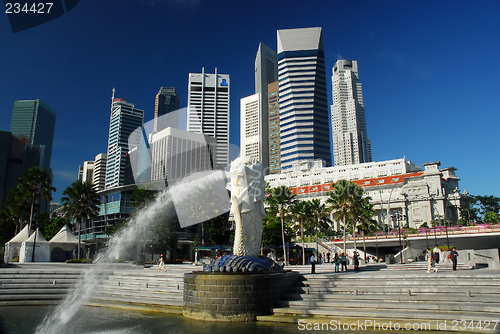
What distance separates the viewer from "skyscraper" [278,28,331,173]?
522 feet

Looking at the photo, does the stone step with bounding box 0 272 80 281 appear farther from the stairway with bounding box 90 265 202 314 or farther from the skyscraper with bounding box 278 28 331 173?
the skyscraper with bounding box 278 28 331 173

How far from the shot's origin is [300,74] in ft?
550

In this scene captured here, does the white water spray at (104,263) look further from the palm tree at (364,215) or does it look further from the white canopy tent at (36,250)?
the palm tree at (364,215)

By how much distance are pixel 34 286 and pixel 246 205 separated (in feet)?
48.2

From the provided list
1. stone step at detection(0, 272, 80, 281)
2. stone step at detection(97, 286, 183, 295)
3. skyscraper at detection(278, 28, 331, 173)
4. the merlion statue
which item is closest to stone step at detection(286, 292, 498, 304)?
the merlion statue

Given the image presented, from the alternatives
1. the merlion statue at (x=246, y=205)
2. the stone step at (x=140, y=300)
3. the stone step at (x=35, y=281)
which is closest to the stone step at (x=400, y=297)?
the merlion statue at (x=246, y=205)

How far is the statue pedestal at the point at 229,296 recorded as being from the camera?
45.2 ft

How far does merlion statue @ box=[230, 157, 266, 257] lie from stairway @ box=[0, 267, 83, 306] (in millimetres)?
11944

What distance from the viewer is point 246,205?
58.5 ft

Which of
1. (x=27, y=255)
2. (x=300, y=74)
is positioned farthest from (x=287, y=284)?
(x=300, y=74)

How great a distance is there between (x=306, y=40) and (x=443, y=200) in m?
116

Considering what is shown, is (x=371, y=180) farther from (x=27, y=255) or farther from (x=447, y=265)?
(x=27, y=255)

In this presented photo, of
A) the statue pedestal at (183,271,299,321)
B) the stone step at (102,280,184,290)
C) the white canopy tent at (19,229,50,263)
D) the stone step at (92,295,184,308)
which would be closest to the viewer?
the statue pedestal at (183,271,299,321)

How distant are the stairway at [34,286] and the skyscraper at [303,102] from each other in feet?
452
